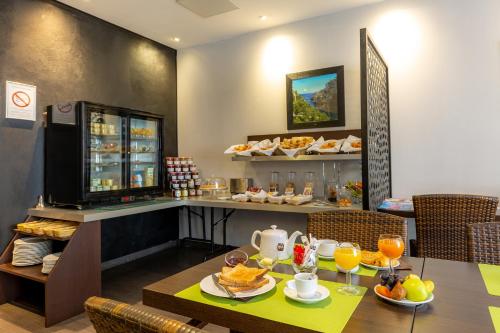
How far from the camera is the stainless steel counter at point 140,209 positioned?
2878 mm

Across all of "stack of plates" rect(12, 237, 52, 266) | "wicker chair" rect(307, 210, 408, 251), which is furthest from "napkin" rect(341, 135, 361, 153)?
"stack of plates" rect(12, 237, 52, 266)

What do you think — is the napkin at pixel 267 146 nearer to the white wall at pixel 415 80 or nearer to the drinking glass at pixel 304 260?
the white wall at pixel 415 80

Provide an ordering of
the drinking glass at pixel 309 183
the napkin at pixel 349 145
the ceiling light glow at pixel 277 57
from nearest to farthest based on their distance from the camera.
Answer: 1. the napkin at pixel 349 145
2. the drinking glass at pixel 309 183
3. the ceiling light glow at pixel 277 57

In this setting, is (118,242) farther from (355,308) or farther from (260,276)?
(355,308)

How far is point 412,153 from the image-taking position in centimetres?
347

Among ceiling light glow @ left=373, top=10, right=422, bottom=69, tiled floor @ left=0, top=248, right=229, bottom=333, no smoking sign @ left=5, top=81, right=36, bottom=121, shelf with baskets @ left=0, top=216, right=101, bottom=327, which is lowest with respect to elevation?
tiled floor @ left=0, top=248, right=229, bottom=333

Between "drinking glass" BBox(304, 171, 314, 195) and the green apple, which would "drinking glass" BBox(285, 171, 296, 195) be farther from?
the green apple

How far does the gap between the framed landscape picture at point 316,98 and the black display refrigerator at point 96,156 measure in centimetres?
165

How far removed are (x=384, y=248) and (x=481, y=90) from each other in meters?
2.70

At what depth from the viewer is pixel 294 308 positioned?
3.39ft

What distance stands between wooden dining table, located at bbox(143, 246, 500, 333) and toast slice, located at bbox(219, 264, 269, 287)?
125mm

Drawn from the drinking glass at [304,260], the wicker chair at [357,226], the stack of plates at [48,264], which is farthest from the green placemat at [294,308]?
the stack of plates at [48,264]

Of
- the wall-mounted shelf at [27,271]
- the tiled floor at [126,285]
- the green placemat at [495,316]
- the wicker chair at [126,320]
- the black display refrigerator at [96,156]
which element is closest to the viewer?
the wicker chair at [126,320]

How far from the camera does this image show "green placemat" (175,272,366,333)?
94 cm
